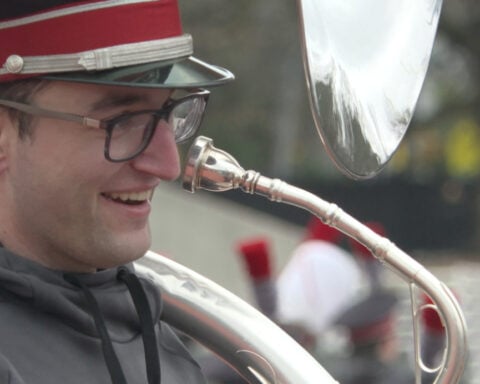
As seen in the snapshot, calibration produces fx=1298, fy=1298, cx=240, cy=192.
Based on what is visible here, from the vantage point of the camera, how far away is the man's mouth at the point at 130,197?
1859mm

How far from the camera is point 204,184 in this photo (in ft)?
6.41

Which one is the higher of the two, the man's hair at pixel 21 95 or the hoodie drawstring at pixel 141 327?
the man's hair at pixel 21 95

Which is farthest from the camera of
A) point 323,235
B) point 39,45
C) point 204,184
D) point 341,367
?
point 323,235

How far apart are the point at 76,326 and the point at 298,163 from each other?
25.4 m

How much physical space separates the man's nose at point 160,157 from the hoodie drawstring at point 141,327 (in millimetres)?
196

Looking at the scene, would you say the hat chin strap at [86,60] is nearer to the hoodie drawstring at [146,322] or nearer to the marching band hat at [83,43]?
the marching band hat at [83,43]

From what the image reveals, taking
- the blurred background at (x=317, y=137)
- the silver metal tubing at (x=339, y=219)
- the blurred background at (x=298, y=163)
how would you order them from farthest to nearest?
the blurred background at (x=317, y=137) < the blurred background at (x=298, y=163) < the silver metal tubing at (x=339, y=219)

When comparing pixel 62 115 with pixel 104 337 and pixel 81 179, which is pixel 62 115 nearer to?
pixel 81 179

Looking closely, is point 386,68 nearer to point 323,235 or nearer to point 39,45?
point 39,45

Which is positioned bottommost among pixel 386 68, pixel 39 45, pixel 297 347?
pixel 297 347

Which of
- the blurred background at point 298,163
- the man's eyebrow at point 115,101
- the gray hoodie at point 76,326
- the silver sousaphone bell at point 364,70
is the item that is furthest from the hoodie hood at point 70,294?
the blurred background at point 298,163

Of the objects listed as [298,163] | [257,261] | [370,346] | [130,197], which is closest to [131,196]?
[130,197]

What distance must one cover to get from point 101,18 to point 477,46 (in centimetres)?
1627

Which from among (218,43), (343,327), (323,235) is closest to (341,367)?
(343,327)
